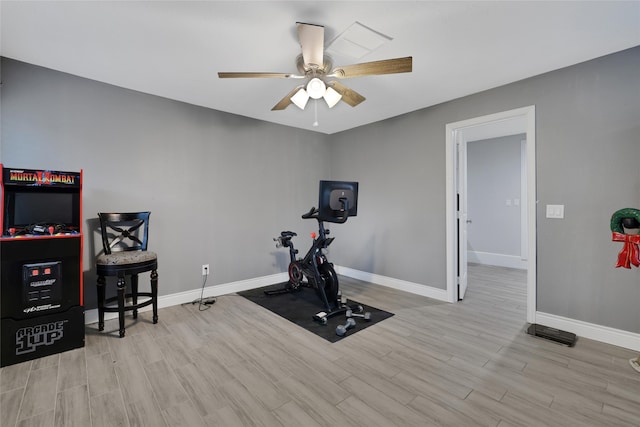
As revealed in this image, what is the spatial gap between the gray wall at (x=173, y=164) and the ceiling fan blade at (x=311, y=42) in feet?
6.67

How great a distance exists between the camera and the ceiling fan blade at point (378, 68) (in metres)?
1.80

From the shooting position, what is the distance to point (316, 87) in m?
2.13

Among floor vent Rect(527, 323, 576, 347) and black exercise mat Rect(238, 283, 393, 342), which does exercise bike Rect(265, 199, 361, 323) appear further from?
floor vent Rect(527, 323, 576, 347)

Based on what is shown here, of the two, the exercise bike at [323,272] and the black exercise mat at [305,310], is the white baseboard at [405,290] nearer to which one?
the black exercise mat at [305,310]

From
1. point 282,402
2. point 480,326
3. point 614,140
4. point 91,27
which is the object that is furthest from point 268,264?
point 614,140

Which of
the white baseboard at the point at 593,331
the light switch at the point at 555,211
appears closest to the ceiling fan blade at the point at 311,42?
the light switch at the point at 555,211

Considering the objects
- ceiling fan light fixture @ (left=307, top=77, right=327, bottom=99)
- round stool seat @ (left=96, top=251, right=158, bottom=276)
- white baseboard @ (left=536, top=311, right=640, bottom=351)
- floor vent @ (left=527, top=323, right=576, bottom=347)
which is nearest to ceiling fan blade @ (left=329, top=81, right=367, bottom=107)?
ceiling fan light fixture @ (left=307, top=77, right=327, bottom=99)

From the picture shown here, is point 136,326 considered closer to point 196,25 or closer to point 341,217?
point 341,217

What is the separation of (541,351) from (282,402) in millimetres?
2116

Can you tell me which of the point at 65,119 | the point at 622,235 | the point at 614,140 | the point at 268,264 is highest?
the point at 65,119

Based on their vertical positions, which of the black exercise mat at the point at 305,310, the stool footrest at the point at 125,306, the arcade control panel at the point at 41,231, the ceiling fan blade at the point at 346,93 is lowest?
the black exercise mat at the point at 305,310

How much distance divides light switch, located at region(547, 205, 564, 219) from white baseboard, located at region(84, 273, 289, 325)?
3.39m

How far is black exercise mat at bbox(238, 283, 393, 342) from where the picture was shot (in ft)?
8.53

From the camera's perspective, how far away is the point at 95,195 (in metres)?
2.72
